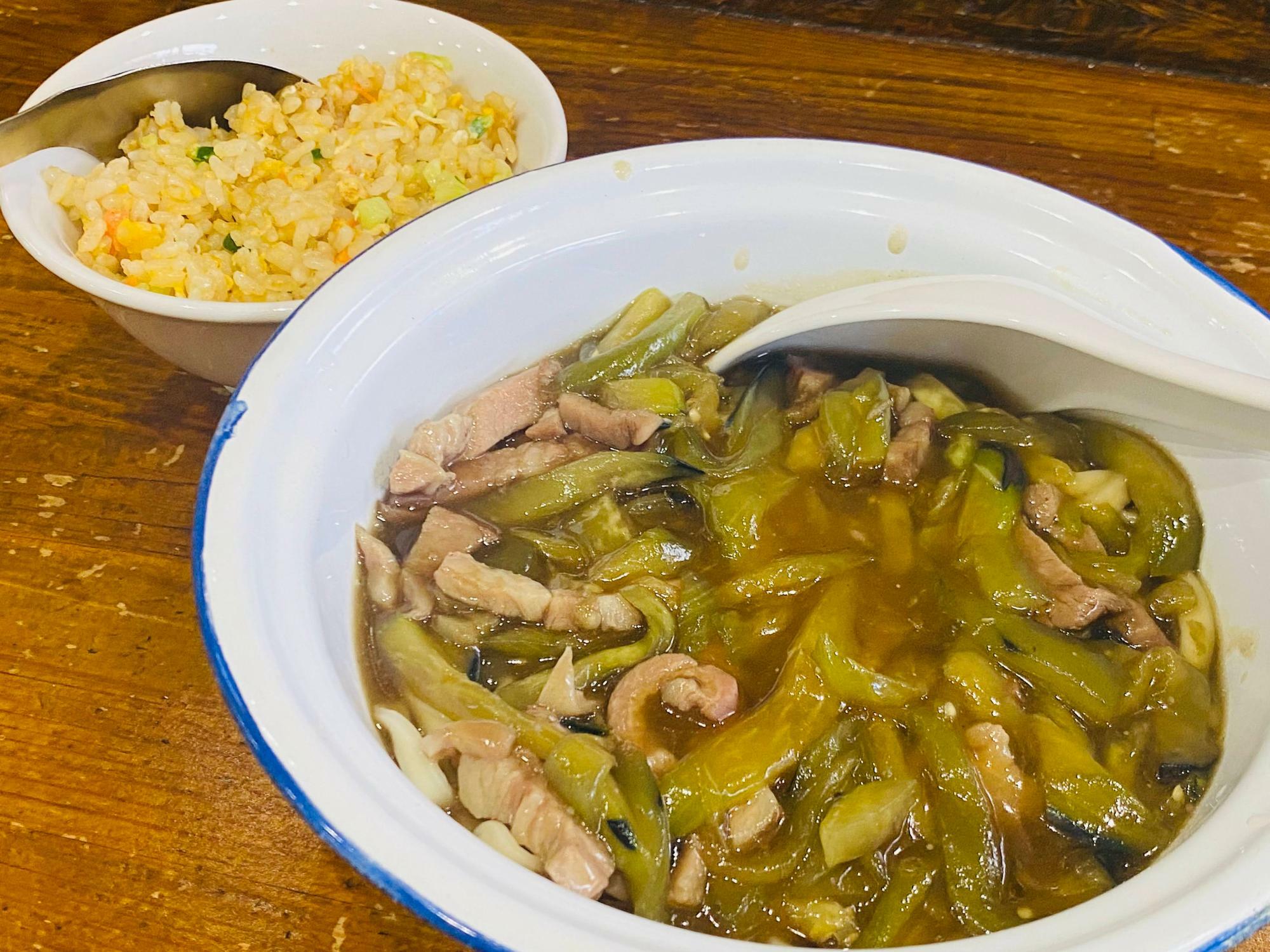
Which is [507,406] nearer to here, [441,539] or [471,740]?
[441,539]

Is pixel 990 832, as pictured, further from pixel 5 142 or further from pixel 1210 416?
pixel 5 142

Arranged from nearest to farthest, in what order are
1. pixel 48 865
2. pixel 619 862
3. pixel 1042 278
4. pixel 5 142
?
pixel 619 862 → pixel 48 865 → pixel 1042 278 → pixel 5 142

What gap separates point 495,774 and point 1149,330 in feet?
3.96

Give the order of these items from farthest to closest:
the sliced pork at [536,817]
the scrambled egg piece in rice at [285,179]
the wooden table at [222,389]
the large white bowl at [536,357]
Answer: the scrambled egg piece in rice at [285,179] → the wooden table at [222,389] → the sliced pork at [536,817] → the large white bowl at [536,357]

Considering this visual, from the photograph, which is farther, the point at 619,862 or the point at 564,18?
the point at 564,18

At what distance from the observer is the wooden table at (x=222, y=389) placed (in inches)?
53.8

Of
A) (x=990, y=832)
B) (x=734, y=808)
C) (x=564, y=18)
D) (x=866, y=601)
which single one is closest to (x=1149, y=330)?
(x=866, y=601)

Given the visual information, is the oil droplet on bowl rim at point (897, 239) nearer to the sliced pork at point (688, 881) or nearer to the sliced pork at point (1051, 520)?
the sliced pork at point (1051, 520)

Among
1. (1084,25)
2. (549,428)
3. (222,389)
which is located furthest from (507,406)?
(1084,25)

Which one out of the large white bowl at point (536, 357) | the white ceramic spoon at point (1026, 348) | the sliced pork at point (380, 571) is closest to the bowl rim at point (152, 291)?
the large white bowl at point (536, 357)

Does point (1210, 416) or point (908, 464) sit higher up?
point (1210, 416)

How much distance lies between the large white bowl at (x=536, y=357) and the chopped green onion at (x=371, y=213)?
45cm

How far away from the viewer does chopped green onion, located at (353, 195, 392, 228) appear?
196 cm

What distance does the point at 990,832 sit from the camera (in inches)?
47.9
